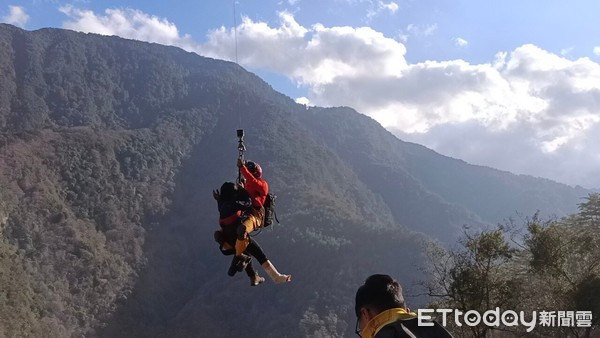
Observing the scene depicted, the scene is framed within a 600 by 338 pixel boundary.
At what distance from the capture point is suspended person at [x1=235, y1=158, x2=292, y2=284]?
7891 mm

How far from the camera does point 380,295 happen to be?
2877mm

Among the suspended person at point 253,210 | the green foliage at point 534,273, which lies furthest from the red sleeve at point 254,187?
the green foliage at point 534,273

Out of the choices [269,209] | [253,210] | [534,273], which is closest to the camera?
[253,210]

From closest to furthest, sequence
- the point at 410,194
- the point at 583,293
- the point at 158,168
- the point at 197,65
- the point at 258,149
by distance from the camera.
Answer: the point at 583,293 < the point at 158,168 < the point at 258,149 < the point at 410,194 < the point at 197,65

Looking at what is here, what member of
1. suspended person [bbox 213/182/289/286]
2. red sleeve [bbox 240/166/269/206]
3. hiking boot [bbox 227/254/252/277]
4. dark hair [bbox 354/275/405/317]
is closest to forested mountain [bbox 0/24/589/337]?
hiking boot [bbox 227/254/252/277]

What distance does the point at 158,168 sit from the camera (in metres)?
116

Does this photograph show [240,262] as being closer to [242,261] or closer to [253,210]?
[242,261]

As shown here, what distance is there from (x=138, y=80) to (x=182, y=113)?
32837 millimetres

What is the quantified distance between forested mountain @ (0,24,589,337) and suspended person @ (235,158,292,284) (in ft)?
110

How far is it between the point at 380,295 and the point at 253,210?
17.5 feet

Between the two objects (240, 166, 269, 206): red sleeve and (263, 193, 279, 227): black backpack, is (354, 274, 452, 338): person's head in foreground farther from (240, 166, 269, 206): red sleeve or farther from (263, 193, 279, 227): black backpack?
(263, 193, 279, 227): black backpack

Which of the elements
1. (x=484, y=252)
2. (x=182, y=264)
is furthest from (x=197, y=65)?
(x=484, y=252)

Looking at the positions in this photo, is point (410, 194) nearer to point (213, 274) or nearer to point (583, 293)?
point (213, 274)

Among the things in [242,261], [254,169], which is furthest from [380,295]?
[242,261]
